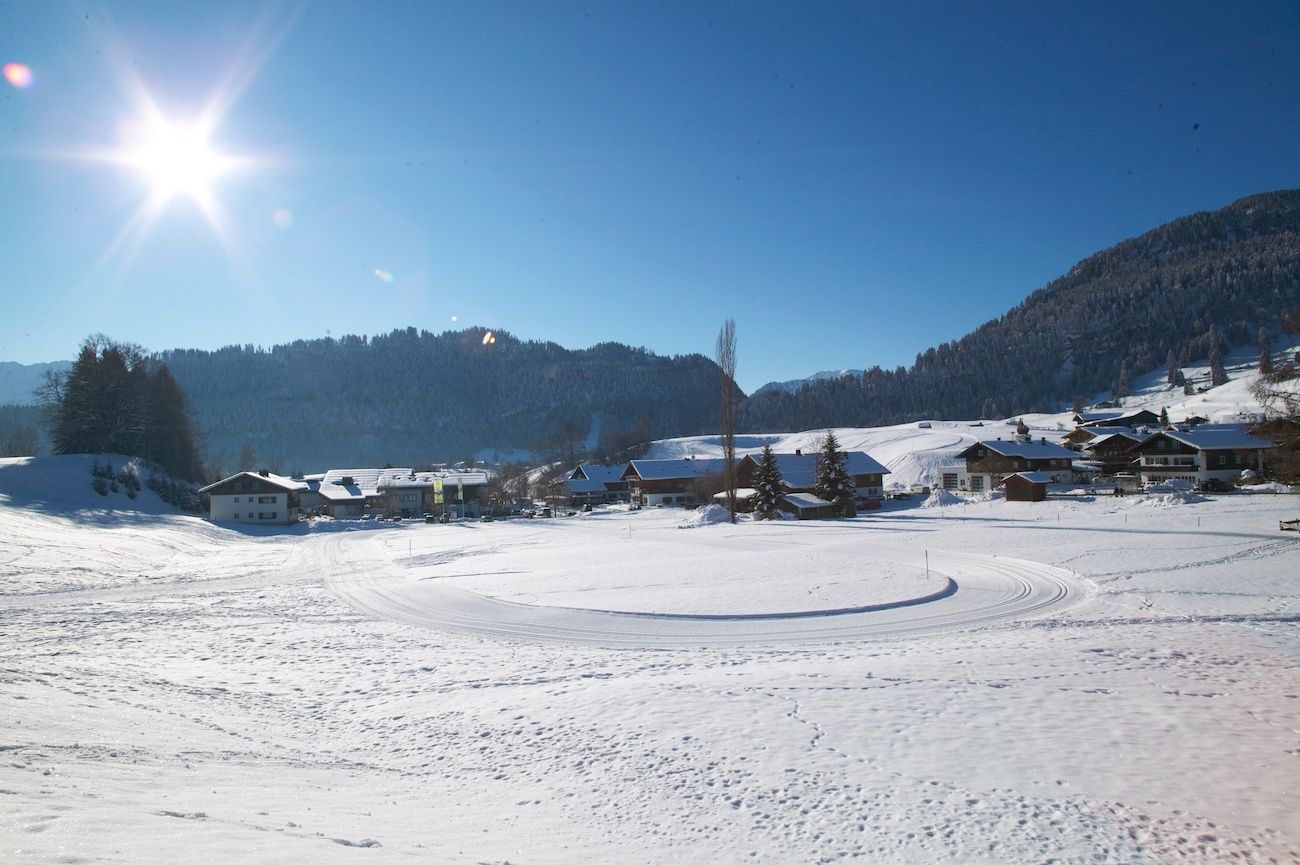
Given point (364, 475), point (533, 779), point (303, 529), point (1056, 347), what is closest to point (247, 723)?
point (533, 779)

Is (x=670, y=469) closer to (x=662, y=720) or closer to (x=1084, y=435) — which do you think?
(x=1084, y=435)

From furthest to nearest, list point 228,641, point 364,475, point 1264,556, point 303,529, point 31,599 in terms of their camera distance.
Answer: point 364,475, point 303,529, point 1264,556, point 31,599, point 228,641

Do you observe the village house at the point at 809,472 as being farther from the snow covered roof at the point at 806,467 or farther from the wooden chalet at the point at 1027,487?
the wooden chalet at the point at 1027,487

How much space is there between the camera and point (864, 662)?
41.6 ft

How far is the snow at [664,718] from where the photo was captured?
6.30 m

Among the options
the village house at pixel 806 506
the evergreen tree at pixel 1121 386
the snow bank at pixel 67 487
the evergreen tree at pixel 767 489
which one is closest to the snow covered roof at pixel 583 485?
the evergreen tree at pixel 767 489

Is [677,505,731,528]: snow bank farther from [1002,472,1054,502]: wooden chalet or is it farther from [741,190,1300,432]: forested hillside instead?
[741,190,1300,432]: forested hillside

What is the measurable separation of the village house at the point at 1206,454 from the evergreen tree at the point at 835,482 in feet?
106

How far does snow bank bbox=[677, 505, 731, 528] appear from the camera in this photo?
56125 millimetres

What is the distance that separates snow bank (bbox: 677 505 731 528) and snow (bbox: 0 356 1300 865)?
103 ft

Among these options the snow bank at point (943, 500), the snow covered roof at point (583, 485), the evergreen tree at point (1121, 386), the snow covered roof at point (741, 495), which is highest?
the evergreen tree at point (1121, 386)

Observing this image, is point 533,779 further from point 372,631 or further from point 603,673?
point 372,631

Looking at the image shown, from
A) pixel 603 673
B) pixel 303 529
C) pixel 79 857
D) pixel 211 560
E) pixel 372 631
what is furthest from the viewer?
pixel 303 529

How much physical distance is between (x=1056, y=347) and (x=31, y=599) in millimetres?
217991
